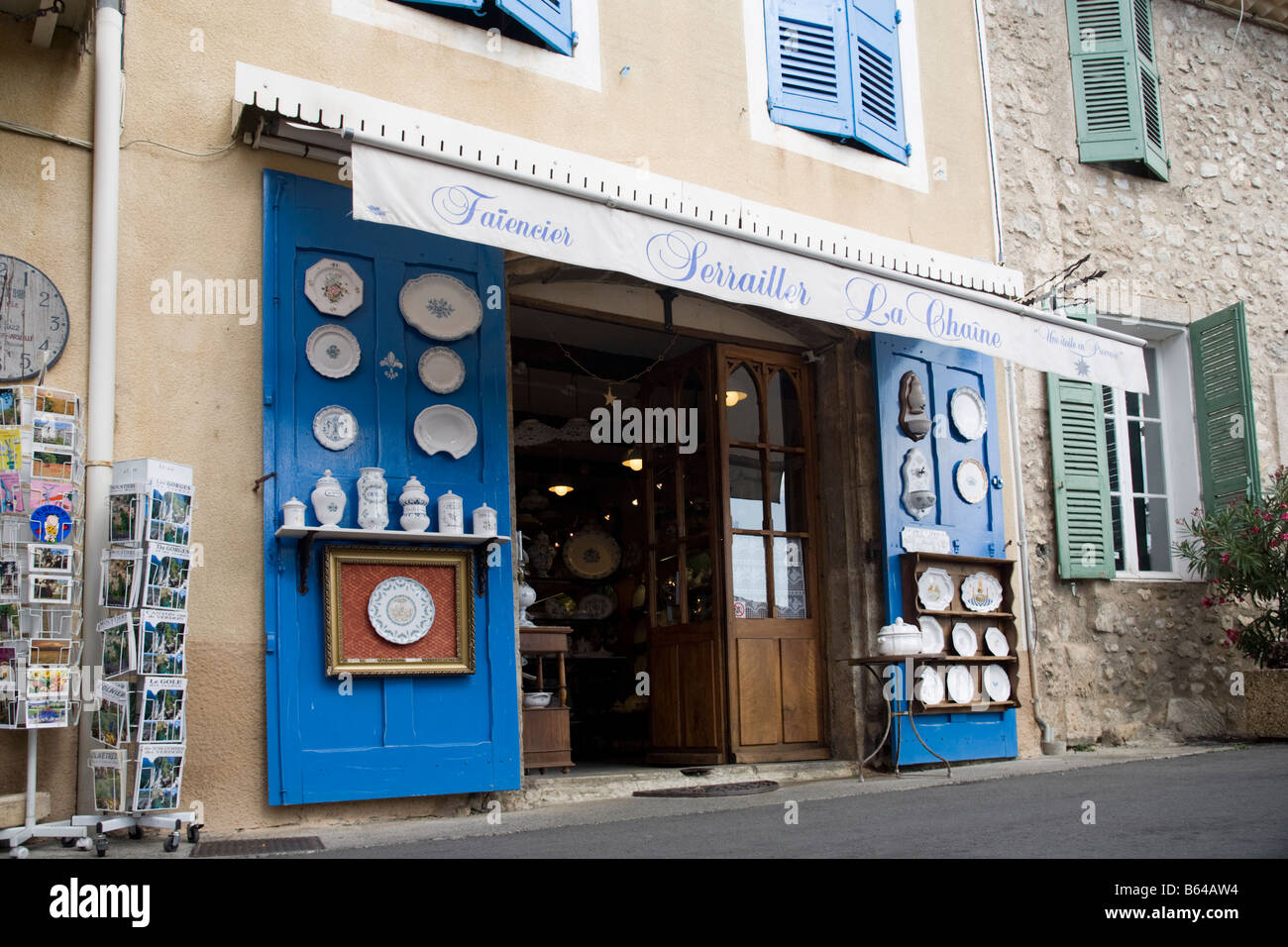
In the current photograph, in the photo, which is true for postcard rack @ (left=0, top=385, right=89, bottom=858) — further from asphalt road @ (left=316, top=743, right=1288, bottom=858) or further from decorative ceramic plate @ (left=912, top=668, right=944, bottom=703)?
decorative ceramic plate @ (left=912, top=668, right=944, bottom=703)

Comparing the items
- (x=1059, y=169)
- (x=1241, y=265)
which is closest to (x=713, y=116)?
(x=1059, y=169)

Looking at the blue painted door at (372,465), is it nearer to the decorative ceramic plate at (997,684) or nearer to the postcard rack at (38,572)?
the postcard rack at (38,572)

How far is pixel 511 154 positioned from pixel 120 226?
78.6 inches

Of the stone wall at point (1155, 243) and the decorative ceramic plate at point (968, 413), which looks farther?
the stone wall at point (1155, 243)

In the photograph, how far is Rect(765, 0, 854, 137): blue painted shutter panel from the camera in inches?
316

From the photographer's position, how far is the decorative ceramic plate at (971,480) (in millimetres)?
8531

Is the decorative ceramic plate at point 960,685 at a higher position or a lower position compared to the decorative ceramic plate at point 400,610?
lower

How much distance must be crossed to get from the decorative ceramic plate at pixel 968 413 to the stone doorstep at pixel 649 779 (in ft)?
7.94

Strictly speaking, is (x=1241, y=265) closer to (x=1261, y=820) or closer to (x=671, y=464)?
(x=671, y=464)

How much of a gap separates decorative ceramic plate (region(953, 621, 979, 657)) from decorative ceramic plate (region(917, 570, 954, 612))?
18 centimetres

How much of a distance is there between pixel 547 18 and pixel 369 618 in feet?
11.2

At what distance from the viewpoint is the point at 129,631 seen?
4852 mm

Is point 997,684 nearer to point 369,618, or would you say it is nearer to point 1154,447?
point 1154,447

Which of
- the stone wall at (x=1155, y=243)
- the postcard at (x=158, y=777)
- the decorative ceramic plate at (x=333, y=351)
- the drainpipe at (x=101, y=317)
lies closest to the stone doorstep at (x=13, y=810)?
the drainpipe at (x=101, y=317)
